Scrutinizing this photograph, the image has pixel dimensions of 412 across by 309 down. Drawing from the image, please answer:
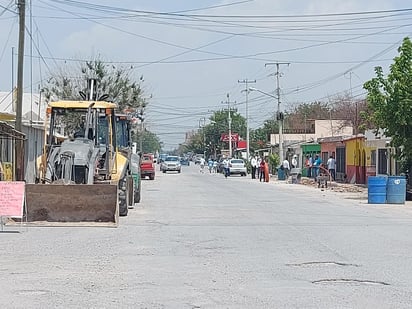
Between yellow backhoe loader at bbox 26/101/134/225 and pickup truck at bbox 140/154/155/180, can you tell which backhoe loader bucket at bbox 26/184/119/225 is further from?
pickup truck at bbox 140/154/155/180

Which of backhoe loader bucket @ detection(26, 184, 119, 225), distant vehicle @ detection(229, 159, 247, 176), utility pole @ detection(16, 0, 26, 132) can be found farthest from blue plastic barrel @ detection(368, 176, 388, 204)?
distant vehicle @ detection(229, 159, 247, 176)

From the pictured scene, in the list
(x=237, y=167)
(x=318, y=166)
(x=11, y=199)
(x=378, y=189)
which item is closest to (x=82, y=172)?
(x=11, y=199)

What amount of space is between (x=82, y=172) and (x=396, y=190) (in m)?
13.8

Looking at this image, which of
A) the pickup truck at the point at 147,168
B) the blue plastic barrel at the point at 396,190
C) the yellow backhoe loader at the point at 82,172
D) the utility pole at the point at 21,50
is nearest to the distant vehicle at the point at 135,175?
the yellow backhoe loader at the point at 82,172

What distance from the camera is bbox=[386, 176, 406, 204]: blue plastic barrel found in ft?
102

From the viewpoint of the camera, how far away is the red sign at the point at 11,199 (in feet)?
61.0

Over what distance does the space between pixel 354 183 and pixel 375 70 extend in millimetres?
19694

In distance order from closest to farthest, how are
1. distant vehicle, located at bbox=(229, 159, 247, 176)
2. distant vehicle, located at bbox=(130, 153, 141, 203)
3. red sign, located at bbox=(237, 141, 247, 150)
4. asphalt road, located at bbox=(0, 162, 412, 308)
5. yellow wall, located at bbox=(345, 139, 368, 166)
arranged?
asphalt road, located at bbox=(0, 162, 412, 308) → distant vehicle, located at bbox=(130, 153, 141, 203) → yellow wall, located at bbox=(345, 139, 368, 166) → distant vehicle, located at bbox=(229, 159, 247, 176) → red sign, located at bbox=(237, 141, 247, 150)

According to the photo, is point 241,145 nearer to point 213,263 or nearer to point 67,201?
point 67,201

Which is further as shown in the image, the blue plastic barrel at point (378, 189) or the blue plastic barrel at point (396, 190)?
the blue plastic barrel at point (378, 189)

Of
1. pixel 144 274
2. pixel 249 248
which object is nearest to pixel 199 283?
pixel 144 274

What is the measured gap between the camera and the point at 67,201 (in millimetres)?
20422

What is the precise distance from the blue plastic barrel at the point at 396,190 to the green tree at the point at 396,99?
1647 mm

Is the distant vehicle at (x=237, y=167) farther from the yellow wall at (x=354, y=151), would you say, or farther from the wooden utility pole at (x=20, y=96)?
the wooden utility pole at (x=20, y=96)
